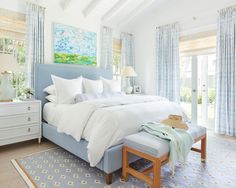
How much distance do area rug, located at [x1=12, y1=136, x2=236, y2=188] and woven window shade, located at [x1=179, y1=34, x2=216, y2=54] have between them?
2419 mm

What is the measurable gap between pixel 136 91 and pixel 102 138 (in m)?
3.59

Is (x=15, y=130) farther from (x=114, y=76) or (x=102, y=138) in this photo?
(x=114, y=76)

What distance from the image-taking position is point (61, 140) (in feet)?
8.75

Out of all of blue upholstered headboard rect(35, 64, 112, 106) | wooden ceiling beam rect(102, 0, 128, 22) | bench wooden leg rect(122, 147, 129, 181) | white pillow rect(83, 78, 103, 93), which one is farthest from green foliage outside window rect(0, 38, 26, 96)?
bench wooden leg rect(122, 147, 129, 181)

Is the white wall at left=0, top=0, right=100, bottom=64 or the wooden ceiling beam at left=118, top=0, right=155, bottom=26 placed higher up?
the wooden ceiling beam at left=118, top=0, right=155, bottom=26

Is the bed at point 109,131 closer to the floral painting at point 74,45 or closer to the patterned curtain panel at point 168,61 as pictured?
the floral painting at point 74,45

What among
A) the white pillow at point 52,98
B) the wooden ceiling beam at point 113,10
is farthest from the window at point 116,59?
the white pillow at point 52,98

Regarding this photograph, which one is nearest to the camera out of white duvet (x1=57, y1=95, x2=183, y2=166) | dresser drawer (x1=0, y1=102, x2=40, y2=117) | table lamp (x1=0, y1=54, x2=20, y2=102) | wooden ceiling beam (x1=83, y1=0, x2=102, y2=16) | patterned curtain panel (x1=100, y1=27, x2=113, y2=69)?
white duvet (x1=57, y1=95, x2=183, y2=166)

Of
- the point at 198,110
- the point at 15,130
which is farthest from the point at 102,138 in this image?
the point at 198,110

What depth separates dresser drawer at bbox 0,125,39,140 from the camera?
276 cm

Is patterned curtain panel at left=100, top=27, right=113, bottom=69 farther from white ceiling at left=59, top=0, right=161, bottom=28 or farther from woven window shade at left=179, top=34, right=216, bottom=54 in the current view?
woven window shade at left=179, top=34, right=216, bottom=54

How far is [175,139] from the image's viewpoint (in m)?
1.93

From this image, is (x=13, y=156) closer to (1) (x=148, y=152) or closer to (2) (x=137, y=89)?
(1) (x=148, y=152)

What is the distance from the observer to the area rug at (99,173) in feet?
6.37
